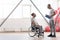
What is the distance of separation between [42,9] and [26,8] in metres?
0.94

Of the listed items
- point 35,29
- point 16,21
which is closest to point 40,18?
point 16,21

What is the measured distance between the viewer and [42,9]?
39.4 feet

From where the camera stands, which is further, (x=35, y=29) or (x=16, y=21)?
(x=16, y=21)

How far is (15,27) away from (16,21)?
0.34 metres

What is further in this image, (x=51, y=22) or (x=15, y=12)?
(x=15, y=12)

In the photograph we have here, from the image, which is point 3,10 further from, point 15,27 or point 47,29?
point 47,29

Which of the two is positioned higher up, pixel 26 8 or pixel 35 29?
pixel 26 8

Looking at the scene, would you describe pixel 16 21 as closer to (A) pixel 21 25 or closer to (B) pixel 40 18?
(A) pixel 21 25

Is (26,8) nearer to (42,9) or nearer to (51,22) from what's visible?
(42,9)

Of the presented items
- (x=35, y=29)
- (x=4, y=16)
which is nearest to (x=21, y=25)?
(x=4, y=16)

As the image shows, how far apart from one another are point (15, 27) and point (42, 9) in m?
1.87

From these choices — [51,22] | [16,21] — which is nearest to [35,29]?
[51,22]

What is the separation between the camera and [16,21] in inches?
457

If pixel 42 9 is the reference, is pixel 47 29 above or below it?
below
